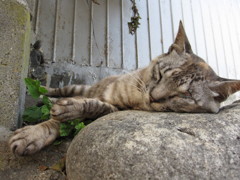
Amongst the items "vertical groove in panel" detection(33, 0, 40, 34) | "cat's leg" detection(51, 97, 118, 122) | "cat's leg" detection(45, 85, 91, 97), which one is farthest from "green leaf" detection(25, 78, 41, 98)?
"vertical groove in panel" detection(33, 0, 40, 34)

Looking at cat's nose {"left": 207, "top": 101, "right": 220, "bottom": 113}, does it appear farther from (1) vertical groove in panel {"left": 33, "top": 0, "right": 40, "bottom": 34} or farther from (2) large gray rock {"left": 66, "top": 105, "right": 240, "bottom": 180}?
(1) vertical groove in panel {"left": 33, "top": 0, "right": 40, "bottom": 34}

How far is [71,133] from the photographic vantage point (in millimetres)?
1680

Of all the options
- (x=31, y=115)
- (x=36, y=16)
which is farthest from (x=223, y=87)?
(x=36, y=16)

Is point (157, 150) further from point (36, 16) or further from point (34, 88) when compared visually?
point (36, 16)

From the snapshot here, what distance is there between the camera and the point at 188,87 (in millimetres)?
1760

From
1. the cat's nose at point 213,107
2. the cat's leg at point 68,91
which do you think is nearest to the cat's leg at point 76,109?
the cat's nose at point 213,107

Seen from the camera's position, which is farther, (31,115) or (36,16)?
(36,16)

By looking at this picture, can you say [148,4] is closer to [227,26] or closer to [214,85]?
[227,26]

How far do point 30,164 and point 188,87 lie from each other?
1.18 meters

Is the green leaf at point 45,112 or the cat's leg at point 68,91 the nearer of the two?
the green leaf at point 45,112

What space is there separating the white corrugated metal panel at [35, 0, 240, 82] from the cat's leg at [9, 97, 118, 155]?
1.93 metres

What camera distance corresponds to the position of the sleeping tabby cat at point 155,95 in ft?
4.92

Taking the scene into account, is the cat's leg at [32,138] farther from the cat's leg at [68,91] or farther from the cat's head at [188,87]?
the cat's leg at [68,91]

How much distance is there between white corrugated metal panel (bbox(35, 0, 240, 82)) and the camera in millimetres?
3482
